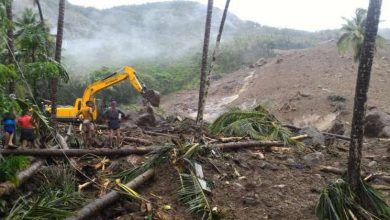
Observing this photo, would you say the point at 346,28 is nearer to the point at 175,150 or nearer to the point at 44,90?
the point at 44,90

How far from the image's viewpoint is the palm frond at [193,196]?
30.3 ft

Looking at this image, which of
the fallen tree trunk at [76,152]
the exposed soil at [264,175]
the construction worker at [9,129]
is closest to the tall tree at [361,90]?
the exposed soil at [264,175]

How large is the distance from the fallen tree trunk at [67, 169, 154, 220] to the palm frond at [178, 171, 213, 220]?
3.06 ft

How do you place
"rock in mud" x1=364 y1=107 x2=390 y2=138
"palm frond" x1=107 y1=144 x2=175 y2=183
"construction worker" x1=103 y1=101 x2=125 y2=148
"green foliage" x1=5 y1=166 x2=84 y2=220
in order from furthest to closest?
"rock in mud" x1=364 y1=107 x2=390 y2=138, "construction worker" x1=103 y1=101 x2=125 y2=148, "palm frond" x1=107 y1=144 x2=175 y2=183, "green foliage" x1=5 y1=166 x2=84 y2=220

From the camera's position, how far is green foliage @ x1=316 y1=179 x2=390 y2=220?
859 centimetres

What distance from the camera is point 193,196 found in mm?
9773

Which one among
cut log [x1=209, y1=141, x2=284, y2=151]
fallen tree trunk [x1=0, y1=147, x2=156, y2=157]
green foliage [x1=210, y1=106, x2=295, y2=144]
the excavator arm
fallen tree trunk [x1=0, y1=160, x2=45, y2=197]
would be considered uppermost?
the excavator arm

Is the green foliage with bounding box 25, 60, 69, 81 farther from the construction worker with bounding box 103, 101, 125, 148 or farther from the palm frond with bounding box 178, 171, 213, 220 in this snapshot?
the construction worker with bounding box 103, 101, 125, 148

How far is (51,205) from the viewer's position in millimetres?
8430

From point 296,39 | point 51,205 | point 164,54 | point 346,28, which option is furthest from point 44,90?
point 296,39

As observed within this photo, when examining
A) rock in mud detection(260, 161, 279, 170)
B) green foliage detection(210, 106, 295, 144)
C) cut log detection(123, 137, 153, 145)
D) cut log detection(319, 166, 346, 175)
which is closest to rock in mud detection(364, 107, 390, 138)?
green foliage detection(210, 106, 295, 144)

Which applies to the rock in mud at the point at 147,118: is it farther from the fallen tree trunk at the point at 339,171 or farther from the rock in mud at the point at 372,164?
the rock in mud at the point at 372,164

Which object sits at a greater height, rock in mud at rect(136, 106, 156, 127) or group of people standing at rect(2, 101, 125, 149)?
group of people standing at rect(2, 101, 125, 149)

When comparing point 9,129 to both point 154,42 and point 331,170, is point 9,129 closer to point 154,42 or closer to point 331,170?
point 331,170
